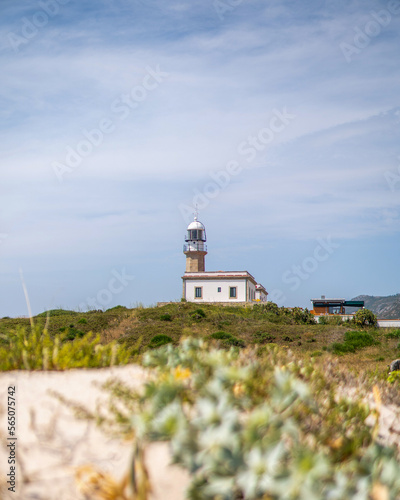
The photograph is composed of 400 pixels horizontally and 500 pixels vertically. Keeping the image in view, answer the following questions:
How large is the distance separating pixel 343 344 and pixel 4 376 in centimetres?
1968

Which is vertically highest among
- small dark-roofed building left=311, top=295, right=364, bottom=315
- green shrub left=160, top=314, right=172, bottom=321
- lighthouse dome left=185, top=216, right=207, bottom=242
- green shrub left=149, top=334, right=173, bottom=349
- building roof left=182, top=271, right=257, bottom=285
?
lighthouse dome left=185, top=216, right=207, bottom=242

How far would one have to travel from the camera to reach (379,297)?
17012 centimetres

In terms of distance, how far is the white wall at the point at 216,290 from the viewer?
49500 mm

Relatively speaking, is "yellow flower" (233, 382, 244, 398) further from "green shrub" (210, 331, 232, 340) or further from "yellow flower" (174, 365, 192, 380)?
"green shrub" (210, 331, 232, 340)

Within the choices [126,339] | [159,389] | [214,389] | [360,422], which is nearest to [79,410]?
[159,389]

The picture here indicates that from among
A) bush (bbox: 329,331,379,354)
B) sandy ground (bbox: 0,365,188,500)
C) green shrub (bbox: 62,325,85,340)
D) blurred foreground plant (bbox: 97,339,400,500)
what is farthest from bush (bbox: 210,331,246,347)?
blurred foreground plant (bbox: 97,339,400,500)

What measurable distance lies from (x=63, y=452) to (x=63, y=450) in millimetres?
19

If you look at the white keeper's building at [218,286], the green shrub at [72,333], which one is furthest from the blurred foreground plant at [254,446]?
the white keeper's building at [218,286]

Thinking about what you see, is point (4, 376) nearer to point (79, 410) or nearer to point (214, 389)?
point (79, 410)

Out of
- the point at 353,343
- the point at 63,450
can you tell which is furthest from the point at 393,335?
the point at 63,450

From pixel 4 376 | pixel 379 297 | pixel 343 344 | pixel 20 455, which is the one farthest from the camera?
pixel 379 297

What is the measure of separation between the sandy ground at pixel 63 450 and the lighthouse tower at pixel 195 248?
4990cm

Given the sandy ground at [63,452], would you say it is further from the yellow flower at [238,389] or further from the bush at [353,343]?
the bush at [353,343]

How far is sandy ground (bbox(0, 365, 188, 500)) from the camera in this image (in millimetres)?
3000
